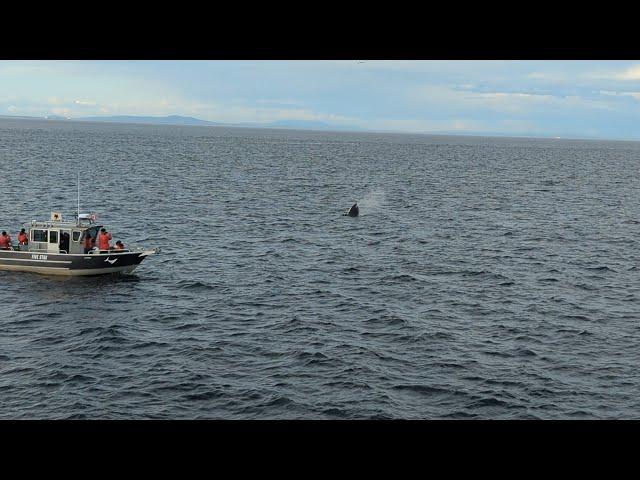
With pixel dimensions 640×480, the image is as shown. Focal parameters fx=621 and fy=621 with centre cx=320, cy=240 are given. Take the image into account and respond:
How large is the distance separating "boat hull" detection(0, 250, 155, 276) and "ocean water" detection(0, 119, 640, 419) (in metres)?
0.81

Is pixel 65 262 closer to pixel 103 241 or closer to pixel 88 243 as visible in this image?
pixel 88 243

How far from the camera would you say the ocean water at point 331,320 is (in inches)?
979

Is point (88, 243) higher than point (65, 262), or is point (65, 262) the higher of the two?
point (88, 243)

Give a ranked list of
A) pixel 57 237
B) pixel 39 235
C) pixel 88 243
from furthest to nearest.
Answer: pixel 88 243, pixel 39 235, pixel 57 237

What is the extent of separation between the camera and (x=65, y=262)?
42812mm

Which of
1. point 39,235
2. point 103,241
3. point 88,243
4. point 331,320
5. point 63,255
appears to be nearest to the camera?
point 331,320

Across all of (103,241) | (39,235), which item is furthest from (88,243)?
(39,235)

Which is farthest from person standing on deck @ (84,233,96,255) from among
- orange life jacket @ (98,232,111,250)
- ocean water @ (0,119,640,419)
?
ocean water @ (0,119,640,419)

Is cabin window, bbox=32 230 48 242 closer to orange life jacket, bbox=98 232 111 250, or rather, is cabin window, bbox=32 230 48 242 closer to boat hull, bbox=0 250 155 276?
boat hull, bbox=0 250 155 276

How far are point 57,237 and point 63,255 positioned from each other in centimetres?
166

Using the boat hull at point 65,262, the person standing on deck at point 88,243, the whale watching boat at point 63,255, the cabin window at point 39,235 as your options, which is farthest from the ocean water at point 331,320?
the cabin window at point 39,235

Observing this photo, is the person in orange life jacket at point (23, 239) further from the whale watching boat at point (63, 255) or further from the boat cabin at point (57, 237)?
the boat cabin at point (57, 237)
